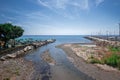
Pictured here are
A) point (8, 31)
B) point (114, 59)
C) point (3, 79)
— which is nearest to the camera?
point (3, 79)

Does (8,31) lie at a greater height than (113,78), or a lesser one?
greater

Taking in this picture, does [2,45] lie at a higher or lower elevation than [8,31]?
lower

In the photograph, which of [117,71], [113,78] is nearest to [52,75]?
[113,78]

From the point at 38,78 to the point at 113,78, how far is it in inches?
394

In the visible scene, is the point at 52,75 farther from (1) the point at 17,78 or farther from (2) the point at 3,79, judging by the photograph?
(2) the point at 3,79

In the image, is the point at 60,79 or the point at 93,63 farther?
the point at 93,63

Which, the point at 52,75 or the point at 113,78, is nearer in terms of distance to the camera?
the point at 113,78

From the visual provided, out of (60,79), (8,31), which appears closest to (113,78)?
(60,79)

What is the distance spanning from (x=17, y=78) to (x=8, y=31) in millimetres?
32271

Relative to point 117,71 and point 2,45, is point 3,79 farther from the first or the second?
point 2,45

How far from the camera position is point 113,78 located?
20.7 m

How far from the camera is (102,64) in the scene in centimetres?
2875

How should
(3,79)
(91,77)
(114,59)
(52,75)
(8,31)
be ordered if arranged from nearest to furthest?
(3,79) < (91,77) < (52,75) < (114,59) < (8,31)

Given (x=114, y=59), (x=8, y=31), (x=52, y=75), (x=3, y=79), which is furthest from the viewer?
(x=8, y=31)
